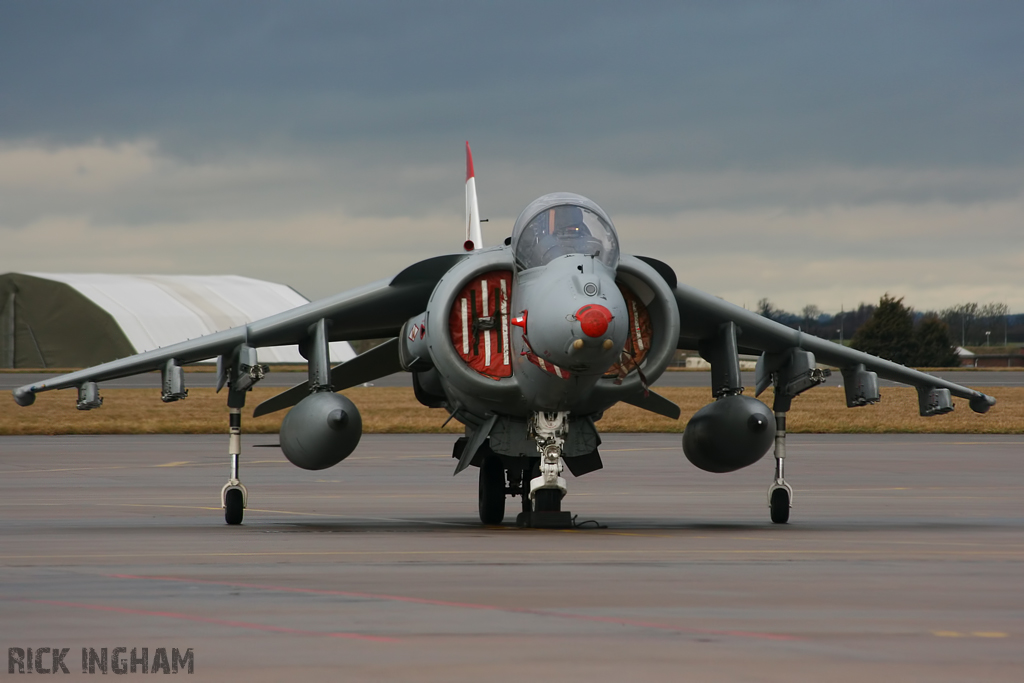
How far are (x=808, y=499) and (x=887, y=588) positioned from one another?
34.6 feet

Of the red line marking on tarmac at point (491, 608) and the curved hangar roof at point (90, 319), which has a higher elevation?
the curved hangar roof at point (90, 319)

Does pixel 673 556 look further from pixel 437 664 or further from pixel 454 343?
pixel 437 664

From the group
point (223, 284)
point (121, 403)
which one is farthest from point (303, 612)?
point (223, 284)

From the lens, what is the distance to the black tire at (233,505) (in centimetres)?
1548

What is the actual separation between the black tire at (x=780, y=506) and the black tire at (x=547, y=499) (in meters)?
3.07

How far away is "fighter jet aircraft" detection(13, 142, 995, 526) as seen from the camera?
13297 millimetres

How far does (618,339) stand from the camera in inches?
496

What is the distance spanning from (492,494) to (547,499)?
1.86 meters

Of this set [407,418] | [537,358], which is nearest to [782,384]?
[537,358]

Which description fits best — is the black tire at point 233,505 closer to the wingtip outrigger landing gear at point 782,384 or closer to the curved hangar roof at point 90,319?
the wingtip outrigger landing gear at point 782,384

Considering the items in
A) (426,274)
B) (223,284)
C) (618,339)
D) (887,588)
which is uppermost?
(223,284)

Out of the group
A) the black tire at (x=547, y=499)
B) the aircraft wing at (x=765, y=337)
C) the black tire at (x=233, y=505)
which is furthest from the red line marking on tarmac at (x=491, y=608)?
the aircraft wing at (x=765, y=337)

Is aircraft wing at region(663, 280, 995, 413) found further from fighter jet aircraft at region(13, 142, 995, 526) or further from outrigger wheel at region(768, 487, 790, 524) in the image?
outrigger wheel at region(768, 487, 790, 524)

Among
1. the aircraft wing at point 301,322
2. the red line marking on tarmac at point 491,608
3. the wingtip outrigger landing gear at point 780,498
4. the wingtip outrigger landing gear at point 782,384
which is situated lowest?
the red line marking on tarmac at point 491,608
